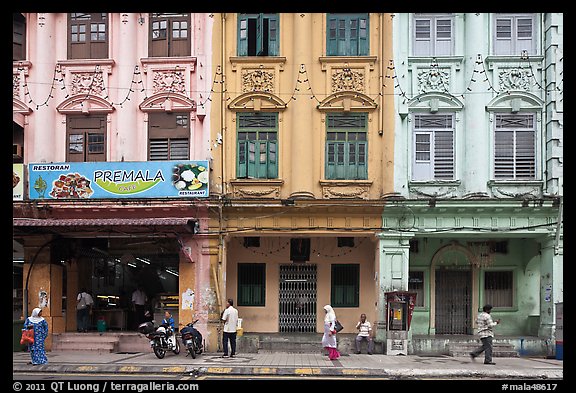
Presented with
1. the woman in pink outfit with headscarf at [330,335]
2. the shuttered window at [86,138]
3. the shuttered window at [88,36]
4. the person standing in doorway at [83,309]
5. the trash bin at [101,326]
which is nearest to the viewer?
the woman in pink outfit with headscarf at [330,335]

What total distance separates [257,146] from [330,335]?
21.2 feet

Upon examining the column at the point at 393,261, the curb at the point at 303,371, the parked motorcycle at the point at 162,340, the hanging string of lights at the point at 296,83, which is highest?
the hanging string of lights at the point at 296,83

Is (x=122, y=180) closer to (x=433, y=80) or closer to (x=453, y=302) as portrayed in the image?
(x=433, y=80)

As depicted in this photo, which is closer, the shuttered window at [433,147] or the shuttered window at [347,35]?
the shuttered window at [433,147]

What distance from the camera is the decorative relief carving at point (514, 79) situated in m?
19.7

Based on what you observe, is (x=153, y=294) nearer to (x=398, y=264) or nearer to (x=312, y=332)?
(x=312, y=332)

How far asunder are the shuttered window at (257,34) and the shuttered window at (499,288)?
34.5 ft

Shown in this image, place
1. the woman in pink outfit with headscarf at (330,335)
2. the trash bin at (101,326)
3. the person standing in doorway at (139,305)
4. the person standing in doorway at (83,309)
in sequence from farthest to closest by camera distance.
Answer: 1. the person standing in doorway at (139,305)
2. the trash bin at (101,326)
3. the person standing in doorway at (83,309)
4. the woman in pink outfit with headscarf at (330,335)

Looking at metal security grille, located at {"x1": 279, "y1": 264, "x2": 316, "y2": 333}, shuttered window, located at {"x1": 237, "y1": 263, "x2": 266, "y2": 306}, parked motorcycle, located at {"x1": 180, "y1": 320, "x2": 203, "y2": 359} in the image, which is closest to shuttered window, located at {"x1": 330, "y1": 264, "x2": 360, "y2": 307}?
metal security grille, located at {"x1": 279, "y1": 264, "x2": 316, "y2": 333}

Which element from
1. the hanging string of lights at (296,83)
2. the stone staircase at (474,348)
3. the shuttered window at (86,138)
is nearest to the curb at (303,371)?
the stone staircase at (474,348)

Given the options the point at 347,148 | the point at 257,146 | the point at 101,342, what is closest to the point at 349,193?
the point at 347,148

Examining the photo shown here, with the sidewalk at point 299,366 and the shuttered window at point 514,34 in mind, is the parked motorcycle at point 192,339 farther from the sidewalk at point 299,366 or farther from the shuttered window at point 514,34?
the shuttered window at point 514,34

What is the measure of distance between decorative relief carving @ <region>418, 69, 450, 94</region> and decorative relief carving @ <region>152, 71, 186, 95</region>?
763 centimetres

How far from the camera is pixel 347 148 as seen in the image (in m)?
20.0
